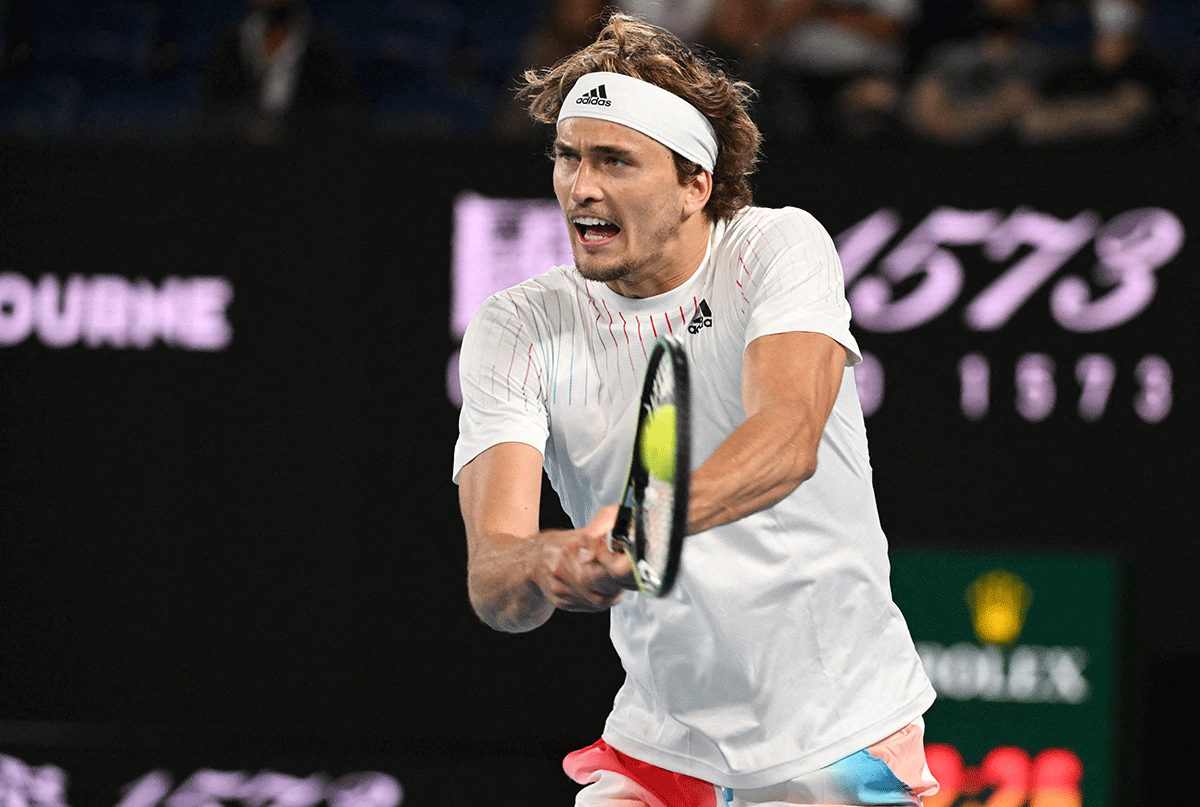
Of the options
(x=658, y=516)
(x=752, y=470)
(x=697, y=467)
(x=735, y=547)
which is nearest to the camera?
(x=658, y=516)

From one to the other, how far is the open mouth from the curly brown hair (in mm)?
207

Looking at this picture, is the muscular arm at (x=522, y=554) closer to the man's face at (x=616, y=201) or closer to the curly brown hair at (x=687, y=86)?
the man's face at (x=616, y=201)

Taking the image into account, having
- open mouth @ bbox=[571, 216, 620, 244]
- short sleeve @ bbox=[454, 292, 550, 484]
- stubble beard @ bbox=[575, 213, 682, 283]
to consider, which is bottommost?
short sleeve @ bbox=[454, 292, 550, 484]

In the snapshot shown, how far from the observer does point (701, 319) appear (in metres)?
2.85

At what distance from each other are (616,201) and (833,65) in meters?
3.25

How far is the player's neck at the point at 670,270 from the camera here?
288 centimetres

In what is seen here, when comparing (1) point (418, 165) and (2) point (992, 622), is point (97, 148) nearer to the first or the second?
(1) point (418, 165)

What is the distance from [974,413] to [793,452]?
3.03m

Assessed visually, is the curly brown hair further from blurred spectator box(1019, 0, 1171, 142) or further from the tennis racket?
blurred spectator box(1019, 0, 1171, 142)

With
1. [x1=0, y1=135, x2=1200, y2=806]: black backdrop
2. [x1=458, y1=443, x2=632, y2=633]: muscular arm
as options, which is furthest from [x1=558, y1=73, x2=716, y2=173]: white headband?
[x1=0, y1=135, x2=1200, y2=806]: black backdrop

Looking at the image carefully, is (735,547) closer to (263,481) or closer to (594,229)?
(594,229)

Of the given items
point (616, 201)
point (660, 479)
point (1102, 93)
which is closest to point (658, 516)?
point (660, 479)

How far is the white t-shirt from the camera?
2.74 metres

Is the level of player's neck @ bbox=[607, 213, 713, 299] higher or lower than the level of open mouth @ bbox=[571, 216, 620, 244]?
lower
